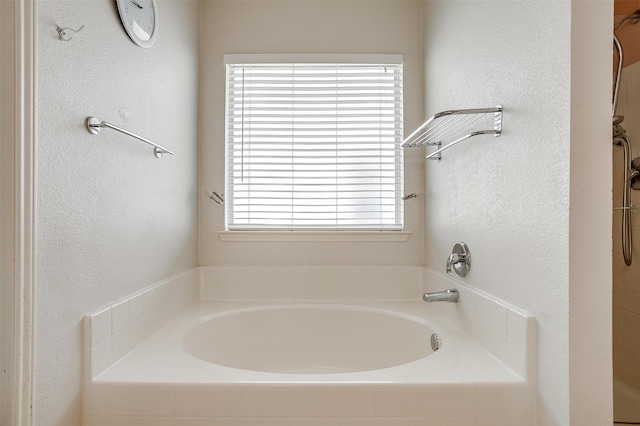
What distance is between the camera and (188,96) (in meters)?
1.93

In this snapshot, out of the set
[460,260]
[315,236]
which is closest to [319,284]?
[315,236]

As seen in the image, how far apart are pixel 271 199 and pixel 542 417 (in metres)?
1.61

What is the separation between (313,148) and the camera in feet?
6.98

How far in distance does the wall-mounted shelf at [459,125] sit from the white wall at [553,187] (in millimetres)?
49

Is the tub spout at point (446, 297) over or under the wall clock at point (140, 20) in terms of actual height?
under

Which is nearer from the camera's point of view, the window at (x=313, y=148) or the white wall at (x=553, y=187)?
the white wall at (x=553, y=187)

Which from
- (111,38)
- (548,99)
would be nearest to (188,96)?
(111,38)

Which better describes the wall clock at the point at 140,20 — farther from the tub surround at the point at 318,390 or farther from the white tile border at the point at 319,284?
the white tile border at the point at 319,284

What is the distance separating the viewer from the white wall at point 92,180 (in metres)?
0.93

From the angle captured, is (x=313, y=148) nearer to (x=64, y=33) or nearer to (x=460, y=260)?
(x=460, y=260)

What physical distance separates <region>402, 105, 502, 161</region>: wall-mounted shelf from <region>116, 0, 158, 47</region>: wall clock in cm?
117

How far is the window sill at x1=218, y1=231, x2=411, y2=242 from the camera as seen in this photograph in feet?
6.84

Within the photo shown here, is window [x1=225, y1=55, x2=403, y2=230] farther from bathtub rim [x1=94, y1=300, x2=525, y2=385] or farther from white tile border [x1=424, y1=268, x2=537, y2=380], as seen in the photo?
bathtub rim [x1=94, y1=300, x2=525, y2=385]
